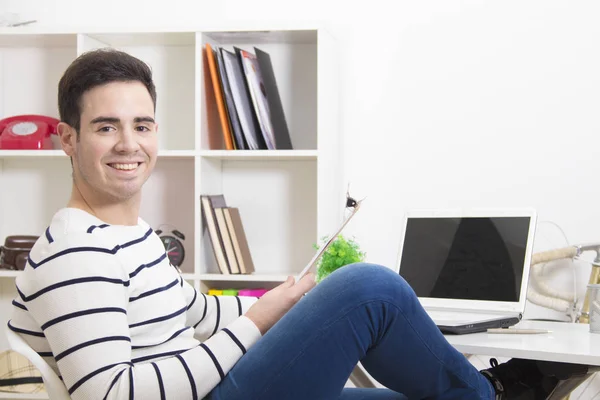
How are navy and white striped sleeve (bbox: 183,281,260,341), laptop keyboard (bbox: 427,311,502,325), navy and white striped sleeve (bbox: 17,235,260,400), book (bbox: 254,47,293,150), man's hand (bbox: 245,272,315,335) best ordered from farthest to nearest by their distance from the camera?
book (bbox: 254,47,293,150) → laptop keyboard (bbox: 427,311,502,325) → navy and white striped sleeve (bbox: 183,281,260,341) → man's hand (bbox: 245,272,315,335) → navy and white striped sleeve (bbox: 17,235,260,400)

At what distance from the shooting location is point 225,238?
9.45ft

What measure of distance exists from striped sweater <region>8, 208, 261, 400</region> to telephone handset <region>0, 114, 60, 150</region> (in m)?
1.69

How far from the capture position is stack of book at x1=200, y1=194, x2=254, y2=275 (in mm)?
2867

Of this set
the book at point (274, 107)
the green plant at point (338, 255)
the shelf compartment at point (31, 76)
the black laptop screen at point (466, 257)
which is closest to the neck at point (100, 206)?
the black laptop screen at point (466, 257)

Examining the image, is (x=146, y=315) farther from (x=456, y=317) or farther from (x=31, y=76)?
(x=31, y=76)

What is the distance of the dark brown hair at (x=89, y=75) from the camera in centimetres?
149

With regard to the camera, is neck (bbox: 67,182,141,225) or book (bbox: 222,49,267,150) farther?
book (bbox: 222,49,267,150)

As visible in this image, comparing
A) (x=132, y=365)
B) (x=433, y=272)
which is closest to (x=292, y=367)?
(x=132, y=365)

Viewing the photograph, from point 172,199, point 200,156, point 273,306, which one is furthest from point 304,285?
point 172,199

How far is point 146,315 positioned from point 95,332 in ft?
0.54

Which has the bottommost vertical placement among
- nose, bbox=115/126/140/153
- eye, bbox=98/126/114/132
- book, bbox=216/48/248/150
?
nose, bbox=115/126/140/153

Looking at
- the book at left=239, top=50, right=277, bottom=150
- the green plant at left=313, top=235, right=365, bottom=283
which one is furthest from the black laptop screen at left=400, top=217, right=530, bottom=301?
the book at left=239, top=50, right=277, bottom=150

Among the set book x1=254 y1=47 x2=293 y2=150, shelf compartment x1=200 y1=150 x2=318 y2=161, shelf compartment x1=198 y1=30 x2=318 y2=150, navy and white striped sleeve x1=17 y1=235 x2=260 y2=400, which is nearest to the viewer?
navy and white striped sleeve x1=17 y1=235 x2=260 y2=400

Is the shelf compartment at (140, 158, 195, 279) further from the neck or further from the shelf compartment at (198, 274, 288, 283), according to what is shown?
the neck
